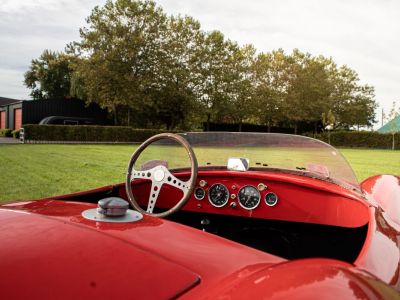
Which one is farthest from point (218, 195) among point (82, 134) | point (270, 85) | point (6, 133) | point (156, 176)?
point (270, 85)

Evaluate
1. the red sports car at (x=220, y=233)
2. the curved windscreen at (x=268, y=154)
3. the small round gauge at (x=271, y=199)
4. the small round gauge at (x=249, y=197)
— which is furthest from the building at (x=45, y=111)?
the small round gauge at (x=271, y=199)

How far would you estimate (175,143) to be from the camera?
285 cm

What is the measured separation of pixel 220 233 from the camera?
296 centimetres

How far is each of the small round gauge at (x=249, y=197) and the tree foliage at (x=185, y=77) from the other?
3227cm

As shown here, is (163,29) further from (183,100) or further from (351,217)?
(351,217)

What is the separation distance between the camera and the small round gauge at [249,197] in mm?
2822

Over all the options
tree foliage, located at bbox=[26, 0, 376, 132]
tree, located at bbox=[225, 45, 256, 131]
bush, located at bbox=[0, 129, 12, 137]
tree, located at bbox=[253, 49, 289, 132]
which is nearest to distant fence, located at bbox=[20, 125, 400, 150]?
tree foliage, located at bbox=[26, 0, 376, 132]

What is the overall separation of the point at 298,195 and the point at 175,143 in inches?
35.8

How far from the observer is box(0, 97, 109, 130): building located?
36969mm

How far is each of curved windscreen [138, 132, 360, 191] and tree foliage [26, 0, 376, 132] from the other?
31864 mm

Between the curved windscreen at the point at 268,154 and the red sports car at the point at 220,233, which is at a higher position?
the curved windscreen at the point at 268,154

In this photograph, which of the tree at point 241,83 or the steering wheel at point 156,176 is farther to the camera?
the tree at point 241,83

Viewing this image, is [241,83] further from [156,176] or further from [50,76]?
[156,176]

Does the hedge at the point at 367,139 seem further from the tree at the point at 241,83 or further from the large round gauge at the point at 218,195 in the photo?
the large round gauge at the point at 218,195
